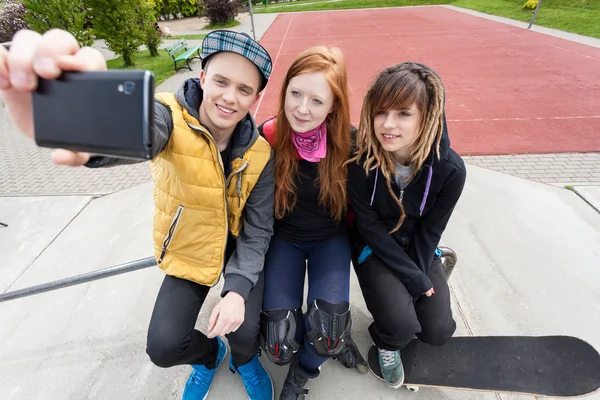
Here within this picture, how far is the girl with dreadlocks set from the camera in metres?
1.62

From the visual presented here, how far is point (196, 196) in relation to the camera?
1.54 m

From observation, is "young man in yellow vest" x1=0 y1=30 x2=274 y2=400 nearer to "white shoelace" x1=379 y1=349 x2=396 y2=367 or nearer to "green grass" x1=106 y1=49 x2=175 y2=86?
"white shoelace" x1=379 y1=349 x2=396 y2=367

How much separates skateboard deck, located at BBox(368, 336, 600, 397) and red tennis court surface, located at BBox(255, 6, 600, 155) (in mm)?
2015

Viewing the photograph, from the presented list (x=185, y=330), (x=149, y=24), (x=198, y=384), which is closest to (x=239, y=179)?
(x=185, y=330)

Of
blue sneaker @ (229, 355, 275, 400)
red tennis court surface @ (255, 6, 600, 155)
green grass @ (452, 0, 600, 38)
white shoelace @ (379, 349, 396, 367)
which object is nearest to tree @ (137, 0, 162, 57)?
red tennis court surface @ (255, 6, 600, 155)

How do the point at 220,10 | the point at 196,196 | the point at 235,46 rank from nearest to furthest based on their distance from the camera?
the point at 235,46 < the point at 196,196 < the point at 220,10

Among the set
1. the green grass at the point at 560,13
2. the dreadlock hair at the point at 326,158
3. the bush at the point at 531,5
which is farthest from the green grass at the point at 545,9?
the dreadlock hair at the point at 326,158

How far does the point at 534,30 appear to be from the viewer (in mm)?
11500

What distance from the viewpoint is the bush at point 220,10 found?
15.5 metres

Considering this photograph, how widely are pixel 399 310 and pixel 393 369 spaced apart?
40 cm

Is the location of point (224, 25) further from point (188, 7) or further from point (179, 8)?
point (179, 8)

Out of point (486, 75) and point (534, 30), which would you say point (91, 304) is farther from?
point (534, 30)

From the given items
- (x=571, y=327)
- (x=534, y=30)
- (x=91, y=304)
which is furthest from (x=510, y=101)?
(x=534, y=30)

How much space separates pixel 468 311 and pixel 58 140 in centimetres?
241
